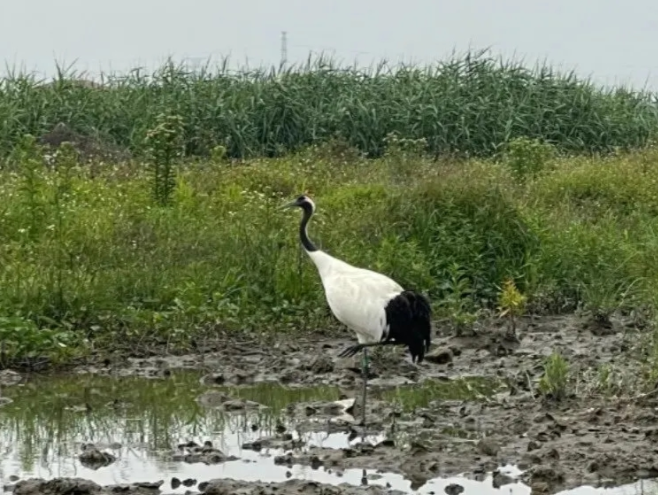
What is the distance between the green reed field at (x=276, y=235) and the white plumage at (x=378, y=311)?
59.6 inches

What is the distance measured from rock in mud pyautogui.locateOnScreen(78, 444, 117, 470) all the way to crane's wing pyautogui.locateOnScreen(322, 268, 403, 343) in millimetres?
2398

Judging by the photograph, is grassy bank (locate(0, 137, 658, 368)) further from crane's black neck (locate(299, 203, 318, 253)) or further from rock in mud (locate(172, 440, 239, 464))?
rock in mud (locate(172, 440, 239, 464))

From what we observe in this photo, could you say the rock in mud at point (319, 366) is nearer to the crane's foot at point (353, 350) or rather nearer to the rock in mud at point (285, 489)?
the crane's foot at point (353, 350)

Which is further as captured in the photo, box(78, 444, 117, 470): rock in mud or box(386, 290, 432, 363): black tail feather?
box(386, 290, 432, 363): black tail feather

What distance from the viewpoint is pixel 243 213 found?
550 inches

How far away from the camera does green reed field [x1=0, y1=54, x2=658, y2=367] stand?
11.4 meters

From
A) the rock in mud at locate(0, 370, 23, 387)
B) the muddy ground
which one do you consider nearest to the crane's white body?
the muddy ground

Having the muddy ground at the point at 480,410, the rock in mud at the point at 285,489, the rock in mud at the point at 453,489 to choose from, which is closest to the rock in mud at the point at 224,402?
the muddy ground at the point at 480,410

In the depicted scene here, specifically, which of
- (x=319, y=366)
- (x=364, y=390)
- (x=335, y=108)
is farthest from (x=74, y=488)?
(x=335, y=108)

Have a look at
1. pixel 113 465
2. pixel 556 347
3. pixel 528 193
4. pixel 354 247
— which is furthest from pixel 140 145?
pixel 113 465

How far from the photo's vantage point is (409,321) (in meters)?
9.77

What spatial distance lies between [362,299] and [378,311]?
0.17m

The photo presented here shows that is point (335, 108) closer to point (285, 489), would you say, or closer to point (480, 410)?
point (480, 410)

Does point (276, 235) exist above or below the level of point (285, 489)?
above
